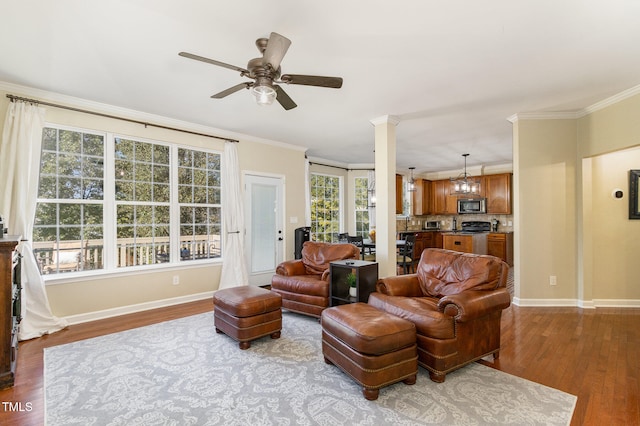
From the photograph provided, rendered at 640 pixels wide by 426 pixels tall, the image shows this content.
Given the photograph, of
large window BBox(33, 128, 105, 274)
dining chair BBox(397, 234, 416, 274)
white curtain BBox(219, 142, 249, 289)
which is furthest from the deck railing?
dining chair BBox(397, 234, 416, 274)

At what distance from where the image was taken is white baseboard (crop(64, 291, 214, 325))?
3.70 metres

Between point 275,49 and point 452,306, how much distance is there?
7.52 ft

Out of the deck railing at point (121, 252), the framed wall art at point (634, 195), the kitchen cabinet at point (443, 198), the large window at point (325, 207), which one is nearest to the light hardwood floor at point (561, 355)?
the deck railing at point (121, 252)

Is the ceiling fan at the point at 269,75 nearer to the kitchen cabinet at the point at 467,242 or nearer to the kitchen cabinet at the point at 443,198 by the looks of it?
the kitchen cabinet at the point at 467,242

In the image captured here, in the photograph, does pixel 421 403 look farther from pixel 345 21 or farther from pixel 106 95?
pixel 106 95

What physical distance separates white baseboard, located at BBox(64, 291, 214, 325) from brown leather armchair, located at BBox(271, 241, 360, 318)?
1450mm

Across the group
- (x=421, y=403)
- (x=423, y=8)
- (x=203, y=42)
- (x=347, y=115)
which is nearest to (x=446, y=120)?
(x=347, y=115)

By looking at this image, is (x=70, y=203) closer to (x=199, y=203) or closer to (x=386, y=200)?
(x=199, y=203)

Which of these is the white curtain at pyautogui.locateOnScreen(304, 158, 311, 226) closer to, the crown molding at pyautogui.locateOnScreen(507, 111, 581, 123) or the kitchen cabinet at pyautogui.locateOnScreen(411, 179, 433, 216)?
the crown molding at pyautogui.locateOnScreen(507, 111, 581, 123)

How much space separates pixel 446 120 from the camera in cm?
450

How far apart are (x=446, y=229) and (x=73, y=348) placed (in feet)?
29.6

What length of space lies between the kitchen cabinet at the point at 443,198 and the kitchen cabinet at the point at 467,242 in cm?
186

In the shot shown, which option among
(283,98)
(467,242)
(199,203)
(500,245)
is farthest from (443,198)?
(283,98)

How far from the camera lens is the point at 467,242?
650 centimetres
